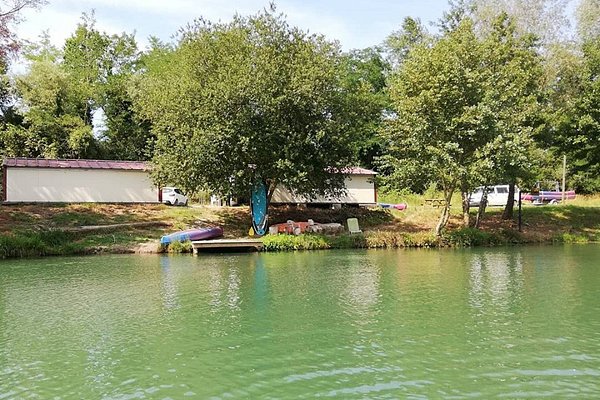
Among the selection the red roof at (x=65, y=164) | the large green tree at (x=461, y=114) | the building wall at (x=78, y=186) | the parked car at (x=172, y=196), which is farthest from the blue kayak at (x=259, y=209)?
the parked car at (x=172, y=196)

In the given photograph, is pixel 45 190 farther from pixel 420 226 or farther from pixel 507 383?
pixel 507 383

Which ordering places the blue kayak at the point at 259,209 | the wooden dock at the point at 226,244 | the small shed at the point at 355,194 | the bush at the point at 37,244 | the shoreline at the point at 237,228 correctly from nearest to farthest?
the bush at the point at 37,244 < the shoreline at the point at 237,228 < the wooden dock at the point at 226,244 < the blue kayak at the point at 259,209 < the small shed at the point at 355,194

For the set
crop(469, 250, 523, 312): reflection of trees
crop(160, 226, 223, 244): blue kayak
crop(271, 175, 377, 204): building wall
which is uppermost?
crop(271, 175, 377, 204): building wall

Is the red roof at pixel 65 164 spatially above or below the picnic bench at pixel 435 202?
above

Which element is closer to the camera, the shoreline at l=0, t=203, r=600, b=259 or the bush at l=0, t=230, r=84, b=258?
the bush at l=0, t=230, r=84, b=258

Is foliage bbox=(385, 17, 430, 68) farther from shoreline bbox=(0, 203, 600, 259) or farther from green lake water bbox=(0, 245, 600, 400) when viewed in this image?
green lake water bbox=(0, 245, 600, 400)

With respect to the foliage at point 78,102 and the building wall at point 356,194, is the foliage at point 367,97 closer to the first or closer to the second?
the building wall at point 356,194

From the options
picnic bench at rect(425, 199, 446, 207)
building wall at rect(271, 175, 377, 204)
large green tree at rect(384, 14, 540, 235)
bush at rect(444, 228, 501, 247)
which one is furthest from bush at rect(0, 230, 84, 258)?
picnic bench at rect(425, 199, 446, 207)

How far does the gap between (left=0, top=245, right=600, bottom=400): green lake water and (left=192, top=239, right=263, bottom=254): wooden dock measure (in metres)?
6.72

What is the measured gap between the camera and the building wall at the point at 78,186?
32.2 metres

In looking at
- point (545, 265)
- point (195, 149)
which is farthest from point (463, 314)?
point (195, 149)

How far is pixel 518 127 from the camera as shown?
1122 inches

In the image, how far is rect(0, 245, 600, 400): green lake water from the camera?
756 cm

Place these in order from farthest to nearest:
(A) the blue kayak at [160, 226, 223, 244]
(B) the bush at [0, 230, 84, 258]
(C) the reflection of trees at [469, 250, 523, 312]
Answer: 1. (A) the blue kayak at [160, 226, 223, 244]
2. (B) the bush at [0, 230, 84, 258]
3. (C) the reflection of trees at [469, 250, 523, 312]
